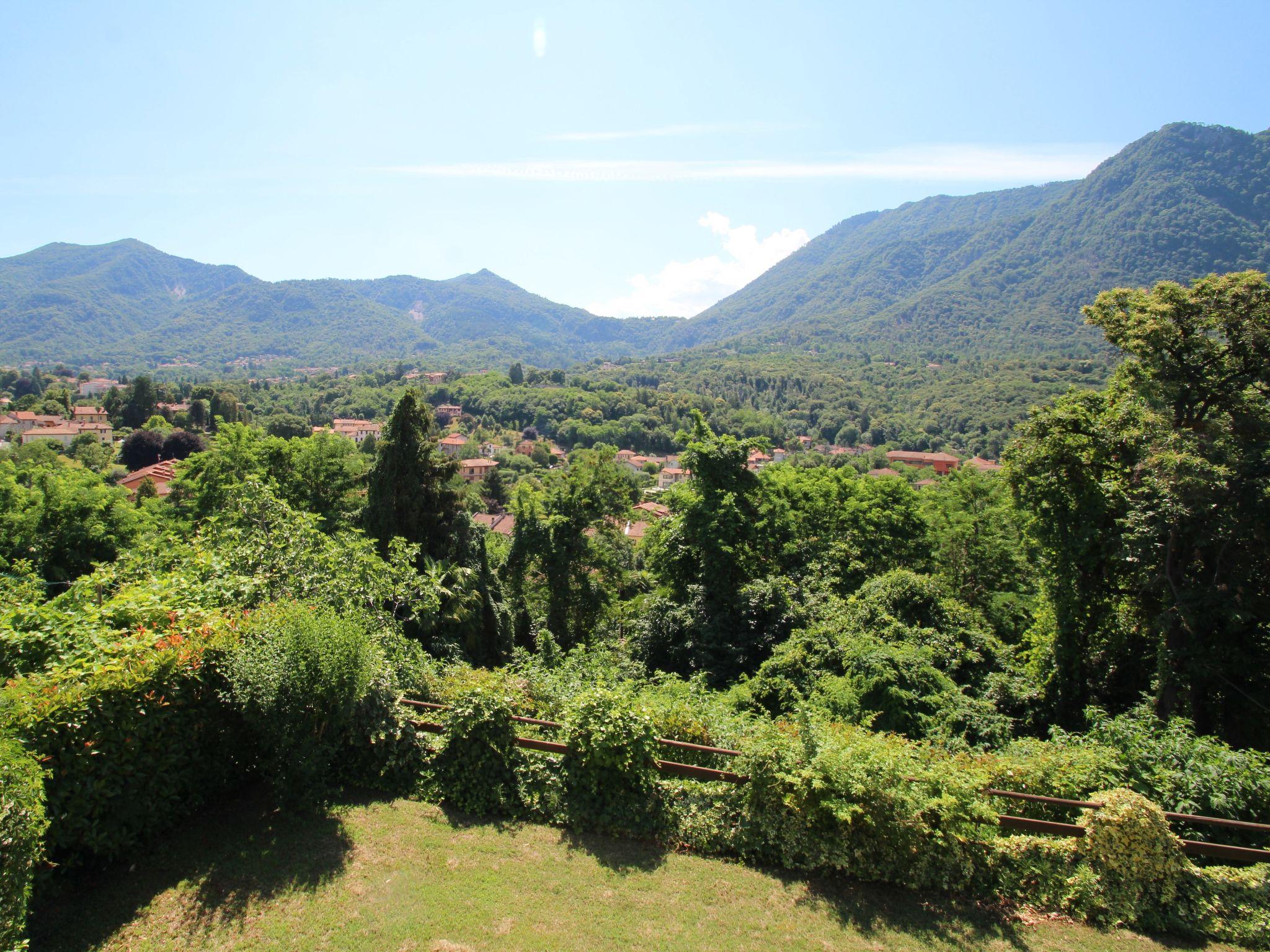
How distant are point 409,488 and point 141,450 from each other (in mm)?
43859

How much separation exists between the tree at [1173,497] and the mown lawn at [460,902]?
18.2 ft

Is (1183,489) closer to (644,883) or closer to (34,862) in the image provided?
(644,883)

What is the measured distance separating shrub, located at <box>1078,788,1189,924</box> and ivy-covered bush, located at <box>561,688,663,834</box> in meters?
3.64

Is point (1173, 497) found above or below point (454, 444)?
above

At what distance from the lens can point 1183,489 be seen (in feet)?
28.0

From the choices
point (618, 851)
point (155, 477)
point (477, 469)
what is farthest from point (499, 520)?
point (618, 851)

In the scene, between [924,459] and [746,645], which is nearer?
[746,645]

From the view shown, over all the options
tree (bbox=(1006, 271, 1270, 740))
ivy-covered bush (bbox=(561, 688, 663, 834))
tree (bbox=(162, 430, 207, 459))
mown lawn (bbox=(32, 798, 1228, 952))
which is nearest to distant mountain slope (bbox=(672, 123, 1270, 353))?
tree (bbox=(1006, 271, 1270, 740))

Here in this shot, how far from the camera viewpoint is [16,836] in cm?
357

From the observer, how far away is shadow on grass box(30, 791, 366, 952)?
4355 millimetres

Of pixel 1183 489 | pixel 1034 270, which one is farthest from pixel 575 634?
pixel 1034 270

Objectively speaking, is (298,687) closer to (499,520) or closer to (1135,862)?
(1135,862)

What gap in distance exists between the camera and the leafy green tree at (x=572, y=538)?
19297mm

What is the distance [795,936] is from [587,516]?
15068 mm
